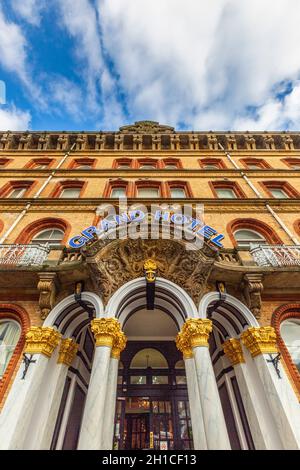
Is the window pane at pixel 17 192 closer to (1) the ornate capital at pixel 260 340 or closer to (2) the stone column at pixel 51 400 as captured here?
(2) the stone column at pixel 51 400

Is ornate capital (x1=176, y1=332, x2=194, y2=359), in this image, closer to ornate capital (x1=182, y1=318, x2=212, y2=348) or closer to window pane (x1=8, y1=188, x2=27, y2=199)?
ornate capital (x1=182, y1=318, x2=212, y2=348)

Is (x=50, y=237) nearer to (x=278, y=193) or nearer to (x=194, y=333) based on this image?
(x=194, y=333)

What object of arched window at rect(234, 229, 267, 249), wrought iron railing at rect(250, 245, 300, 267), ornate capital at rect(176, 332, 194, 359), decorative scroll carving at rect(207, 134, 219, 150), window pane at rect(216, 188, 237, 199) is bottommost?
ornate capital at rect(176, 332, 194, 359)

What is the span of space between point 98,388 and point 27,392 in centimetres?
207

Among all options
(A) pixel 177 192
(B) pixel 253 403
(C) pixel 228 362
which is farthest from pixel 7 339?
(A) pixel 177 192

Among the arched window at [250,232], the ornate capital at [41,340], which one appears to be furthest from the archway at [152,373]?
the arched window at [250,232]

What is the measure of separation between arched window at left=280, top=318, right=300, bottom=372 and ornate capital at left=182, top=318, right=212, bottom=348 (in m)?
3.20

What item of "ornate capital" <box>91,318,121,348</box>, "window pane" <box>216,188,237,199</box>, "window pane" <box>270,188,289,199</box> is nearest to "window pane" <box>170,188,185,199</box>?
"window pane" <box>216,188,237,199</box>

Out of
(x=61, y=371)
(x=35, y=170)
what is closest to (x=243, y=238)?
(x=61, y=371)

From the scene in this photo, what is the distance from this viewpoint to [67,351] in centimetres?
798

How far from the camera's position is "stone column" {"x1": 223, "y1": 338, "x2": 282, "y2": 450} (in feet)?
20.6

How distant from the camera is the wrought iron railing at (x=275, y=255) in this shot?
913 cm

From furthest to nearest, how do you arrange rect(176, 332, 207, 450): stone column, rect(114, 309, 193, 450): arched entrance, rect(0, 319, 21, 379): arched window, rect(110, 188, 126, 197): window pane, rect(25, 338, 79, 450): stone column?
rect(110, 188, 126, 197): window pane
rect(114, 309, 193, 450): arched entrance
rect(0, 319, 21, 379): arched window
rect(25, 338, 79, 450): stone column
rect(176, 332, 207, 450): stone column
